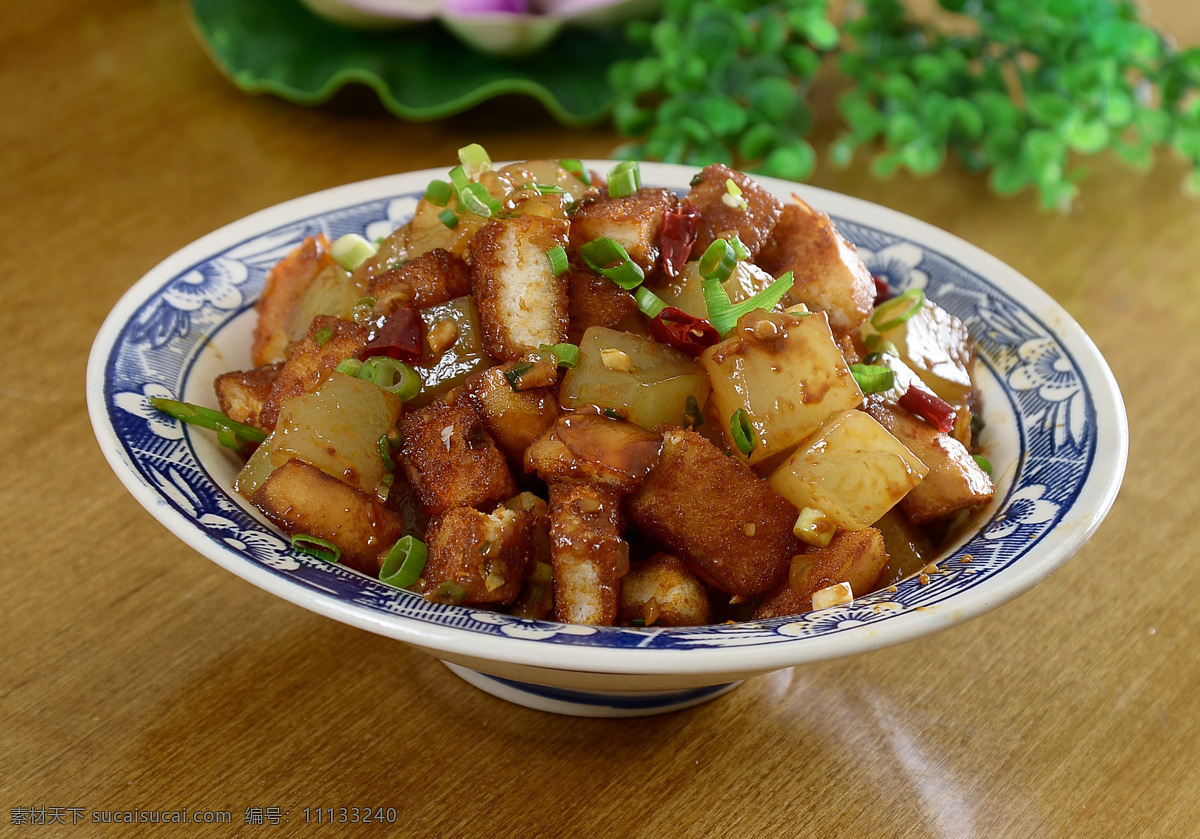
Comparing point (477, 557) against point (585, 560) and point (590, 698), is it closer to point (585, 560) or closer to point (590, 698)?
point (585, 560)

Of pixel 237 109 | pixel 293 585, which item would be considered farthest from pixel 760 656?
pixel 237 109

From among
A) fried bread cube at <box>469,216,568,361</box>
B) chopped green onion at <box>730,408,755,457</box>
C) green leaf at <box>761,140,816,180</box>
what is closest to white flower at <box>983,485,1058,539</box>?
chopped green onion at <box>730,408,755,457</box>

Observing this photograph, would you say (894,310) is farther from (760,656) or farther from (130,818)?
(130,818)

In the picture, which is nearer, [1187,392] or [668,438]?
[668,438]

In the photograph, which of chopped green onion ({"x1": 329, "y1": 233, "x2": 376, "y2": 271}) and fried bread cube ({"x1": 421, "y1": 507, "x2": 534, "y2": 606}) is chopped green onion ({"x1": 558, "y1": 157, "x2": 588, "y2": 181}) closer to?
chopped green onion ({"x1": 329, "y1": 233, "x2": 376, "y2": 271})

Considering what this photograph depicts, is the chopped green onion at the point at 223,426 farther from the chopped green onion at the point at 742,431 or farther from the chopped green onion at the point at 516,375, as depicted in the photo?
the chopped green onion at the point at 742,431

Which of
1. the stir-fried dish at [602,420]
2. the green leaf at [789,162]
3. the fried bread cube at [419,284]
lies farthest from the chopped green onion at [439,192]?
the green leaf at [789,162]

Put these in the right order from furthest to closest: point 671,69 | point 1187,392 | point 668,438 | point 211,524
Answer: point 671,69 → point 1187,392 → point 668,438 → point 211,524
